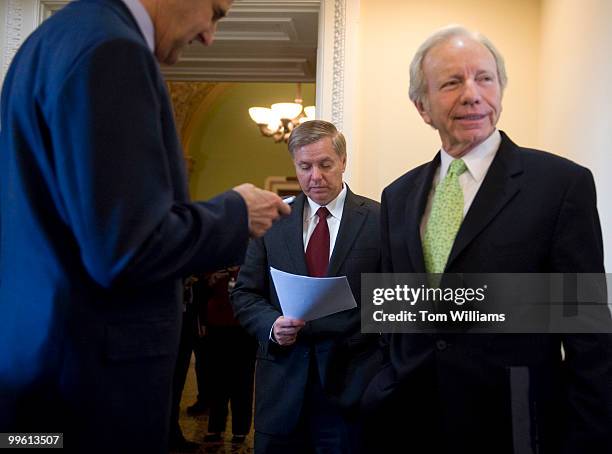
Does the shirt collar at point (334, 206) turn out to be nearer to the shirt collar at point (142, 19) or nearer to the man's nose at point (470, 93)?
the man's nose at point (470, 93)

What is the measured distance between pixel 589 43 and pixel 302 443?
2.11m

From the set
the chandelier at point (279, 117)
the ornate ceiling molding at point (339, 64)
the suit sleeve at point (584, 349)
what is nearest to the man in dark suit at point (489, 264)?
the suit sleeve at point (584, 349)

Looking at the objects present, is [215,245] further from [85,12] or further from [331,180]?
[331,180]

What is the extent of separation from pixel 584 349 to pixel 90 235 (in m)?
0.97

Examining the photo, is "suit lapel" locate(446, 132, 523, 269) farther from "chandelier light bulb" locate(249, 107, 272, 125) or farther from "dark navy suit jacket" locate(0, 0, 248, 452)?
"chandelier light bulb" locate(249, 107, 272, 125)

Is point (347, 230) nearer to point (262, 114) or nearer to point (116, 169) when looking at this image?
point (116, 169)

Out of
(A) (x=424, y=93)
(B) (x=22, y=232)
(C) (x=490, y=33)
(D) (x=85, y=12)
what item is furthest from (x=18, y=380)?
(C) (x=490, y=33)

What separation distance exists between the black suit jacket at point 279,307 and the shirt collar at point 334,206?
0.09ft

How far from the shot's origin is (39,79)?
111 centimetres

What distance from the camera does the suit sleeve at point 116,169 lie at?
41.1 inches

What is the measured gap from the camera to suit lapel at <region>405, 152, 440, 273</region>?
1536 millimetres

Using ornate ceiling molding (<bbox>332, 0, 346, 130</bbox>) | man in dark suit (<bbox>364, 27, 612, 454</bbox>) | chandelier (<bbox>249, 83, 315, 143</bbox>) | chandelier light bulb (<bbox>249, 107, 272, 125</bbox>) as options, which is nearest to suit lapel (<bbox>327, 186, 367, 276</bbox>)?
Answer: man in dark suit (<bbox>364, 27, 612, 454</bbox>)

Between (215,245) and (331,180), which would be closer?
(215,245)

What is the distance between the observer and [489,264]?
143 cm
